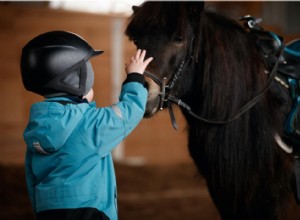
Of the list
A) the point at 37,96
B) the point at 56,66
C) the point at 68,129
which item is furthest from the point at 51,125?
the point at 37,96

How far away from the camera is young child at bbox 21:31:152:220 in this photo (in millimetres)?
1599

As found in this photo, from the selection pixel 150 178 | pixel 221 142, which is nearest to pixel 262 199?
pixel 221 142

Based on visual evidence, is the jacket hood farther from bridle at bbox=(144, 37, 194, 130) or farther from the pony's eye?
the pony's eye

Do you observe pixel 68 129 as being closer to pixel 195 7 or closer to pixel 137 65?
pixel 137 65

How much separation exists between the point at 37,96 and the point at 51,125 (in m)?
4.51

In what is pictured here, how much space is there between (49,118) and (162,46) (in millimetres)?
741

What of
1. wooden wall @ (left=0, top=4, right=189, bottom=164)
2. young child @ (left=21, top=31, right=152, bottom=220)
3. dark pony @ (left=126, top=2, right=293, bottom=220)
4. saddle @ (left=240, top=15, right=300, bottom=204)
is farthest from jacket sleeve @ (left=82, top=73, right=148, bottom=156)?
wooden wall @ (left=0, top=4, right=189, bottom=164)

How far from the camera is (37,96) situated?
591cm

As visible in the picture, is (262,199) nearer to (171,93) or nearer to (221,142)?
(221,142)

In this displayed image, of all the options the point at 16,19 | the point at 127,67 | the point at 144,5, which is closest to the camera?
the point at 127,67

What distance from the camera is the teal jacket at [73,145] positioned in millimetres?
1585

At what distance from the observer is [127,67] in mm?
1810

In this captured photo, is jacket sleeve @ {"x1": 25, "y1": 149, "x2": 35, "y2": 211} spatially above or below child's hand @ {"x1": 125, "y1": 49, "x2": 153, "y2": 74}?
below

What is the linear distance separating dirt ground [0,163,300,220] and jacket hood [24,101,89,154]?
7.37 feet
